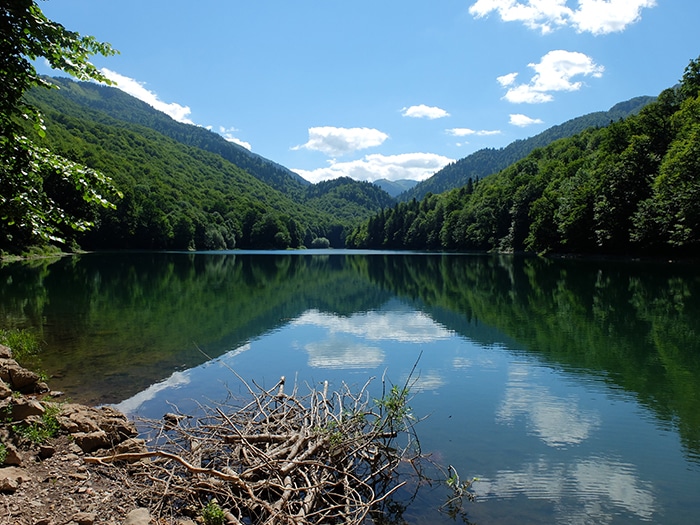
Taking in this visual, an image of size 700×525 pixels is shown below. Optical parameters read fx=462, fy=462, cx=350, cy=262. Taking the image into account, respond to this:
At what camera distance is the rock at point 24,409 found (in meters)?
7.67

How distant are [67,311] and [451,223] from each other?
122840mm

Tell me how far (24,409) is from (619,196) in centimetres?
7300

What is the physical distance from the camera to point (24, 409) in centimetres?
780

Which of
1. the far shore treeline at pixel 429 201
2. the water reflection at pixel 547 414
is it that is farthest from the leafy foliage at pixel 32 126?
the water reflection at pixel 547 414

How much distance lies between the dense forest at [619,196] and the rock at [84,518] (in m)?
58.5

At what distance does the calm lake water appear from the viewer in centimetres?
788

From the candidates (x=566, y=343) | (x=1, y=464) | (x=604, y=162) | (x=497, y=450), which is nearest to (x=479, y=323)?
(x=566, y=343)

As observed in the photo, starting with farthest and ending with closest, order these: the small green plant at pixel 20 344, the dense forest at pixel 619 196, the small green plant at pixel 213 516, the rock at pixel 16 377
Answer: the dense forest at pixel 619 196 < the small green plant at pixel 20 344 < the rock at pixel 16 377 < the small green plant at pixel 213 516

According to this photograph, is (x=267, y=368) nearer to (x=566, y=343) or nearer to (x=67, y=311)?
(x=566, y=343)

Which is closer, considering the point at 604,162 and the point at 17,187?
the point at 17,187

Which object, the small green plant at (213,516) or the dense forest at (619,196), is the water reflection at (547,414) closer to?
the small green plant at (213,516)

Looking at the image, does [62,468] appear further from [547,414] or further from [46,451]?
[547,414]

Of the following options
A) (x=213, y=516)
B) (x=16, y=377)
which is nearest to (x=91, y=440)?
(x=213, y=516)

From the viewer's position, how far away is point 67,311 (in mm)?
24984
